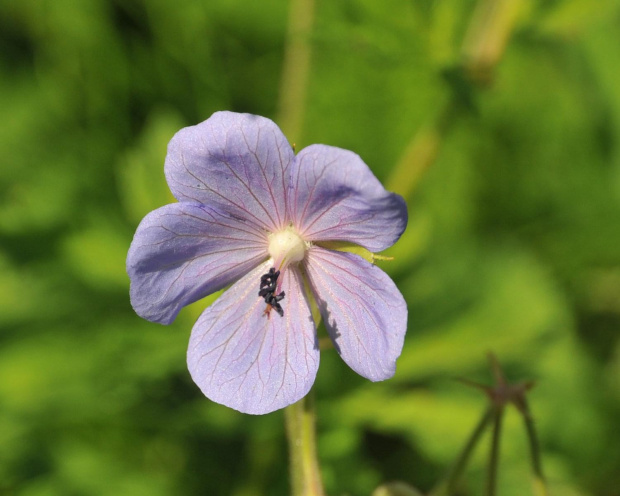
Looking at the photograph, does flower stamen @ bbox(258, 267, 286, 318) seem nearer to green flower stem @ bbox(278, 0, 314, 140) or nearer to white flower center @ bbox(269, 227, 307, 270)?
white flower center @ bbox(269, 227, 307, 270)

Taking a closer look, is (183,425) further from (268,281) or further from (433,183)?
(433,183)

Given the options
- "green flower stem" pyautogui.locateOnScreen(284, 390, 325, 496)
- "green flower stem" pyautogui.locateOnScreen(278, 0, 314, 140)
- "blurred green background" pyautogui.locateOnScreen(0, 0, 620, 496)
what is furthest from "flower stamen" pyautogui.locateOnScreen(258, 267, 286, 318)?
"green flower stem" pyautogui.locateOnScreen(278, 0, 314, 140)

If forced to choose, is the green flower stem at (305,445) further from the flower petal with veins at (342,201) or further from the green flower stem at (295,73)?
the green flower stem at (295,73)

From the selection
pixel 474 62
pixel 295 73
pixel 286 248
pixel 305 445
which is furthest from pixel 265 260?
pixel 295 73

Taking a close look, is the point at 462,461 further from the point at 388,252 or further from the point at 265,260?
the point at 388,252

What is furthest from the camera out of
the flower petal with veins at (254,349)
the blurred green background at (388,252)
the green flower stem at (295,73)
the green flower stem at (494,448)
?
the green flower stem at (295,73)

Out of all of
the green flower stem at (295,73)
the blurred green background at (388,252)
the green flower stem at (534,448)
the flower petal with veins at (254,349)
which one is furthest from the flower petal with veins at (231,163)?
the green flower stem at (295,73)
